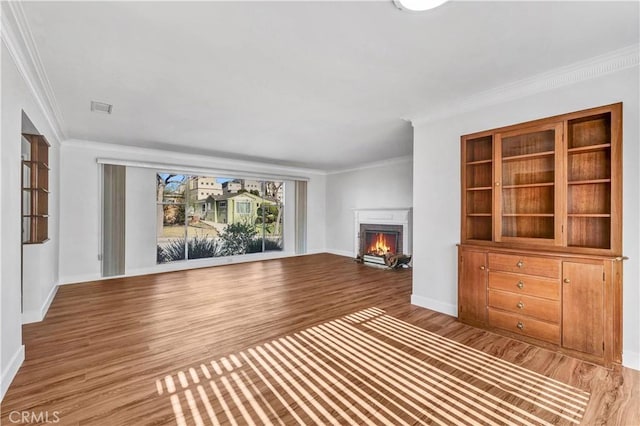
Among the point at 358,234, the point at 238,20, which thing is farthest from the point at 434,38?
the point at 358,234

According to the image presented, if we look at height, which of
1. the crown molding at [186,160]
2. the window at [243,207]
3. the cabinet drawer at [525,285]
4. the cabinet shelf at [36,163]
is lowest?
the cabinet drawer at [525,285]

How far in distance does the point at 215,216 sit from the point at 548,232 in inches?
246

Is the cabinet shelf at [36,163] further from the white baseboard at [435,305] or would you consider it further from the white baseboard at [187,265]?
the white baseboard at [435,305]

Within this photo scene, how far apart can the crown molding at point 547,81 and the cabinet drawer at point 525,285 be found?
178cm

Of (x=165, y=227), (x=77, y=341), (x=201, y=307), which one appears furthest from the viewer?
(x=165, y=227)

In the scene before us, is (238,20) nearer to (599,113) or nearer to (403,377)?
(403,377)

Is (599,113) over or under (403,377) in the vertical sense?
over

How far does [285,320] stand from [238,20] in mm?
2878

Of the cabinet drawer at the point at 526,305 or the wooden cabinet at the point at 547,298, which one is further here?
the cabinet drawer at the point at 526,305

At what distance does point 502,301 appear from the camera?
2.88m

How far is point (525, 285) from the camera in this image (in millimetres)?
2730

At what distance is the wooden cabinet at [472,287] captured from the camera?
3.01m

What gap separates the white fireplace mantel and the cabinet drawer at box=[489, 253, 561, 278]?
3587 millimetres

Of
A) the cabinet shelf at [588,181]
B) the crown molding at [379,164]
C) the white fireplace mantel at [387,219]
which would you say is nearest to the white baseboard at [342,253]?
the white fireplace mantel at [387,219]
